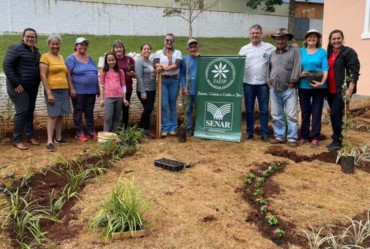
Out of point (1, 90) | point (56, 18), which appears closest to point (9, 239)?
point (1, 90)

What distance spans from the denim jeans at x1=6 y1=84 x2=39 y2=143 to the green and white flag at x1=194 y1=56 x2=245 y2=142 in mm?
2527

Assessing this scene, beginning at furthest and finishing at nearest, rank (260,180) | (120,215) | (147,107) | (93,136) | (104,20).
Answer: (104,20) < (147,107) < (93,136) < (260,180) < (120,215)

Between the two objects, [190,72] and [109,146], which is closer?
[109,146]

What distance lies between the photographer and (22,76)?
5.32 metres

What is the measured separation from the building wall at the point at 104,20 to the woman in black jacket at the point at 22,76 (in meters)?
15.3

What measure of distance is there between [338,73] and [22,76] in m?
4.26

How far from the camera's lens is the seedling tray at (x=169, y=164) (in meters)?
4.64

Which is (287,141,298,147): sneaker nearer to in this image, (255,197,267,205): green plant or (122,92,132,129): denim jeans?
(255,197,267,205): green plant

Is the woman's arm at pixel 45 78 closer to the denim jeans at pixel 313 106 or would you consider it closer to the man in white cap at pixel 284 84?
the man in white cap at pixel 284 84

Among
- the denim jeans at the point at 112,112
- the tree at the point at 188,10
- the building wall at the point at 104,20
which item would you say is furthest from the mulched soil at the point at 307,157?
the building wall at the point at 104,20

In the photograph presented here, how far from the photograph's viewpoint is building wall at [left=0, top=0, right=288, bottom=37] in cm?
1945

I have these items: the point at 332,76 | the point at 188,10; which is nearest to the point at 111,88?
the point at 332,76

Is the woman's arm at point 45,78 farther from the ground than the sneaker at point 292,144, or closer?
farther from the ground

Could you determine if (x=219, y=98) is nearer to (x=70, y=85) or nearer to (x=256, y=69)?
(x=256, y=69)
